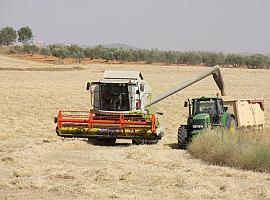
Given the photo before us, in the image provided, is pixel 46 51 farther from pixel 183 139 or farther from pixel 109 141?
pixel 183 139

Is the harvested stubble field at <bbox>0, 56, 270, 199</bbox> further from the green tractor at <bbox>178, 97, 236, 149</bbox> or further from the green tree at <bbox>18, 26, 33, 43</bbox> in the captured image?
the green tree at <bbox>18, 26, 33, 43</bbox>

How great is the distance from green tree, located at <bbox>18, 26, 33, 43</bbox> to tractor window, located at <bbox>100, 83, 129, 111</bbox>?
114m

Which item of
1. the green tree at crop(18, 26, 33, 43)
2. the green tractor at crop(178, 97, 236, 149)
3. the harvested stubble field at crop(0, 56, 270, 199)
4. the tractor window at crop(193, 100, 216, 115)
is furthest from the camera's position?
the green tree at crop(18, 26, 33, 43)

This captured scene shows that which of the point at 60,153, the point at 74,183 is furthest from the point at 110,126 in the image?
the point at 74,183

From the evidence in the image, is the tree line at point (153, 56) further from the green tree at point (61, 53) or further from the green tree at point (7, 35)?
the green tree at point (7, 35)

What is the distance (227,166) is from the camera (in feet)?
50.7

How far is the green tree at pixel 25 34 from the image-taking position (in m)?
134

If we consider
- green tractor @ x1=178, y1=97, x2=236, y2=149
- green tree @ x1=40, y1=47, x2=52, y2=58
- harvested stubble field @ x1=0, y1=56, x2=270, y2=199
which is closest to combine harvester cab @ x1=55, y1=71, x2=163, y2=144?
harvested stubble field @ x1=0, y1=56, x2=270, y2=199

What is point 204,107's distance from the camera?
21.6m

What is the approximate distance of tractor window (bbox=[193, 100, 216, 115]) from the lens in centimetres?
2137

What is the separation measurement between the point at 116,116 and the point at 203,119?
12.7ft

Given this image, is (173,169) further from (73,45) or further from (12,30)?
(12,30)

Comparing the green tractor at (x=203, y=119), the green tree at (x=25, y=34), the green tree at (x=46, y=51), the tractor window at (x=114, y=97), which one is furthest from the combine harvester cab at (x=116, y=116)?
the green tree at (x=25, y=34)

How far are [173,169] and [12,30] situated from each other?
126 meters
